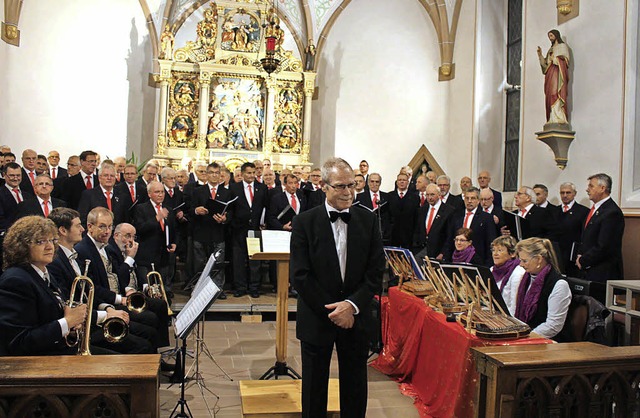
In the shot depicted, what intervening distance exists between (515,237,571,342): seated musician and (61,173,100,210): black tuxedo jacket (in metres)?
5.10

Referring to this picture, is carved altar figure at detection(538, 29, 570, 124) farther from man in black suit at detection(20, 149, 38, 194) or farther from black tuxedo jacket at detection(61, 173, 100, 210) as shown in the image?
man in black suit at detection(20, 149, 38, 194)

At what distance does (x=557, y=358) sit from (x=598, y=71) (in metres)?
5.91

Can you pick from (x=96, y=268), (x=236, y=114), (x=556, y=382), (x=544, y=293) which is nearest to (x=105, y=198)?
(x=96, y=268)

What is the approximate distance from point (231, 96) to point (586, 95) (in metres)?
6.53

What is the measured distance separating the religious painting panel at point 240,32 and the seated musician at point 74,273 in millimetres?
8082

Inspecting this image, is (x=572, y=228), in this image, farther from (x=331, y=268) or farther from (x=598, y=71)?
(x=331, y=268)

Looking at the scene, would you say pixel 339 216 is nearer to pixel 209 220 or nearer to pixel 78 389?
pixel 78 389

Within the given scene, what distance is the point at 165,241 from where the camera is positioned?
21.0 feet

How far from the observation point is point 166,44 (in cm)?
1093

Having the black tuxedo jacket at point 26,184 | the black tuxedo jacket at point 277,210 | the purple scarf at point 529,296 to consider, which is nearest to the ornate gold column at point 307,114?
the black tuxedo jacket at point 277,210

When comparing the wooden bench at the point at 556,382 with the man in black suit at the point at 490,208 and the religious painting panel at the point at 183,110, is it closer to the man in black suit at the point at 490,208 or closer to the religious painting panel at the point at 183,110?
the man in black suit at the point at 490,208

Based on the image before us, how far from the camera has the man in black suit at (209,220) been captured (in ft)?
23.4

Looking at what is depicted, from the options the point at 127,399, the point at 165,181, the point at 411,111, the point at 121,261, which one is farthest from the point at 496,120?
the point at 127,399

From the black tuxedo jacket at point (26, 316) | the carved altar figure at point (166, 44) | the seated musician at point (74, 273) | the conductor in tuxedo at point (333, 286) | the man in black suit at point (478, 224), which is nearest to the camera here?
the black tuxedo jacket at point (26, 316)
